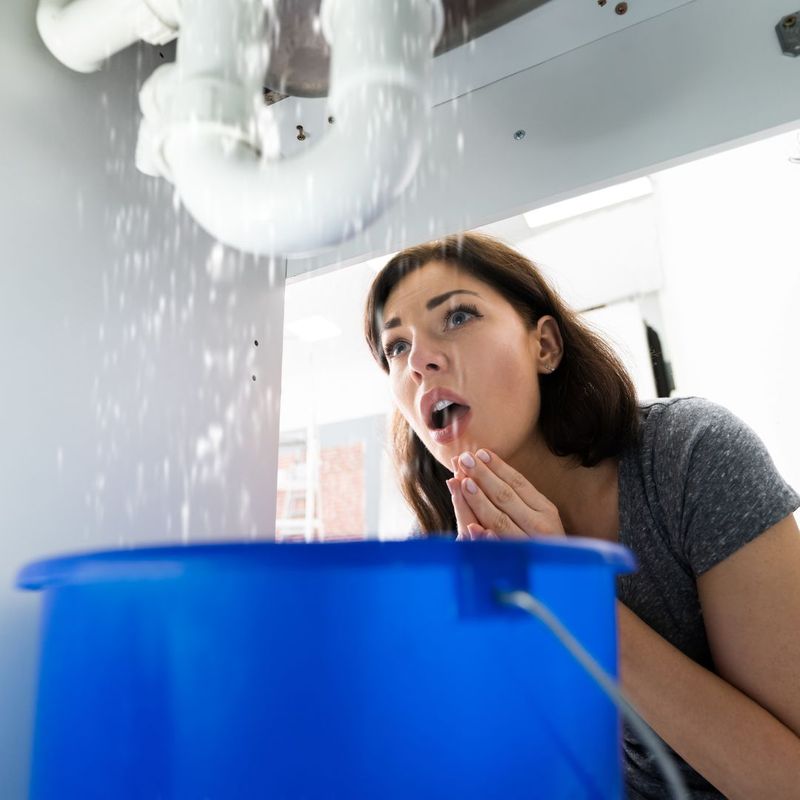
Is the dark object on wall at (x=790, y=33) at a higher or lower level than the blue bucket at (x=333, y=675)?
higher

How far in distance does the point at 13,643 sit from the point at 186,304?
40 centimetres

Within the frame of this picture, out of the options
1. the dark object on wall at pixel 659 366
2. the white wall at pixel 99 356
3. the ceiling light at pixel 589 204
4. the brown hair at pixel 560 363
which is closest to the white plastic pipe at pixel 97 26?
the white wall at pixel 99 356

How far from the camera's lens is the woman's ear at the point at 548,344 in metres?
1.01

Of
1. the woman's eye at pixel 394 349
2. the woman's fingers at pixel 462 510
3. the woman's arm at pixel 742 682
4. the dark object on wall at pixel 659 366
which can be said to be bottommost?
the woman's arm at pixel 742 682

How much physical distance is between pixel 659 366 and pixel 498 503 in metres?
2.04

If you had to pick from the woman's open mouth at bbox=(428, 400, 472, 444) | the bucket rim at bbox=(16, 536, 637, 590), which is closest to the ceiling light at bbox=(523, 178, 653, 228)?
the woman's open mouth at bbox=(428, 400, 472, 444)

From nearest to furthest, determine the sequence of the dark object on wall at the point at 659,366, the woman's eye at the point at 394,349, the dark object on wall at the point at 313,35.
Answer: the dark object on wall at the point at 313,35
the woman's eye at the point at 394,349
the dark object on wall at the point at 659,366

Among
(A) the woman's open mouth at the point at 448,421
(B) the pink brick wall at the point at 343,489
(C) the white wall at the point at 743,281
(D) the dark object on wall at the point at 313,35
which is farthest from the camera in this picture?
(B) the pink brick wall at the point at 343,489

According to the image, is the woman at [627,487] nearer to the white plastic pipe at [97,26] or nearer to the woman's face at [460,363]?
the woman's face at [460,363]

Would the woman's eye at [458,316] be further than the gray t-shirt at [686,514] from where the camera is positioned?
Yes

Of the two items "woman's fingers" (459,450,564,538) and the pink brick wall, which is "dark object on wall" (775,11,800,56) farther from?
the pink brick wall

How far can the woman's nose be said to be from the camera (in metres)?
0.89

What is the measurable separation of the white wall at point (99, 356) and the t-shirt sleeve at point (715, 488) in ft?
1.60

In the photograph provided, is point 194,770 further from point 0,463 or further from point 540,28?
point 540,28
